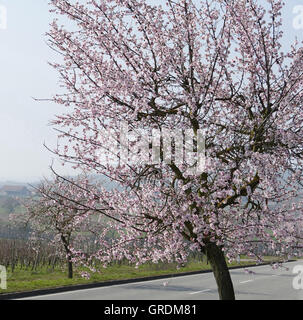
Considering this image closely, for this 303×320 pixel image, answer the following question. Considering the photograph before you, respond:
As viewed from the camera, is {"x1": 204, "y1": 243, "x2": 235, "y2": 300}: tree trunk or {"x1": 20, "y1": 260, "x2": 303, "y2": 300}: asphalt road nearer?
{"x1": 204, "y1": 243, "x2": 235, "y2": 300}: tree trunk

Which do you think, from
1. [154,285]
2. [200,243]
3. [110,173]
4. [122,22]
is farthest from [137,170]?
[154,285]

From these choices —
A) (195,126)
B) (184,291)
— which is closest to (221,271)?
(195,126)

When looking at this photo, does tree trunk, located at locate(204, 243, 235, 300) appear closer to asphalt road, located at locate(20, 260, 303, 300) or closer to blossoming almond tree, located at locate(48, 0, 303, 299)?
blossoming almond tree, located at locate(48, 0, 303, 299)

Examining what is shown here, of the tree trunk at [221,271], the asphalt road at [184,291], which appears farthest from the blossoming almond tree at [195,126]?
the asphalt road at [184,291]

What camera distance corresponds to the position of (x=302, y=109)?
6938 mm

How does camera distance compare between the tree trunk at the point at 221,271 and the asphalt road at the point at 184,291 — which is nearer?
the tree trunk at the point at 221,271

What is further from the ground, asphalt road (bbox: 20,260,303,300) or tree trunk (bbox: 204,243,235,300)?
tree trunk (bbox: 204,243,235,300)

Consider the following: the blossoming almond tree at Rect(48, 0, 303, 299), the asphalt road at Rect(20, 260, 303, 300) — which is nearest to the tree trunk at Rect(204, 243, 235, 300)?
the blossoming almond tree at Rect(48, 0, 303, 299)

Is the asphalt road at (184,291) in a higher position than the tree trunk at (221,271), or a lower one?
lower

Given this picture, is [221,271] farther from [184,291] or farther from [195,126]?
[184,291]

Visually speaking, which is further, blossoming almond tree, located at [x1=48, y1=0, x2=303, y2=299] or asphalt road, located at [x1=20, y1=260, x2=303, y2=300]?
asphalt road, located at [x1=20, y1=260, x2=303, y2=300]

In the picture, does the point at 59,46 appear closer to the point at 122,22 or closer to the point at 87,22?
the point at 87,22

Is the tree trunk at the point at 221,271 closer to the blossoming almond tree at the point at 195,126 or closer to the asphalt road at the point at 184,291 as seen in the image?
the blossoming almond tree at the point at 195,126

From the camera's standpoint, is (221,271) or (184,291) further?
(184,291)
